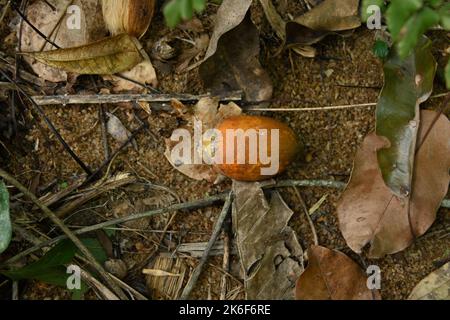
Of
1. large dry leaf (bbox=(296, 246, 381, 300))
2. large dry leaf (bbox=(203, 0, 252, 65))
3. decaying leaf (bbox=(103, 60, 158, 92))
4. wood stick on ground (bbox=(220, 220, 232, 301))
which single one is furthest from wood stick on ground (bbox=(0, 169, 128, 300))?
large dry leaf (bbox=(203, 0, 252, 65))

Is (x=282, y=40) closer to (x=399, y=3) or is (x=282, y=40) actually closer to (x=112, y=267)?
(x=399, y=3)

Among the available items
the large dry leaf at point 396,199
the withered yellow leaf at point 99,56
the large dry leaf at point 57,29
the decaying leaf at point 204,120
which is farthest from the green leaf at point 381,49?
the large dry leaf at point 57,29

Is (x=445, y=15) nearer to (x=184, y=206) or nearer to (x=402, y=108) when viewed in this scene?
(x=402, y=108)

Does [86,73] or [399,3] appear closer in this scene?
[399,3]

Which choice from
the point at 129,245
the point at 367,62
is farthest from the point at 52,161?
the point at 367,62

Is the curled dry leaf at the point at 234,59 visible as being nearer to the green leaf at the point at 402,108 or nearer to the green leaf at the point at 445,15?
the green leaf at the point at 402,108
